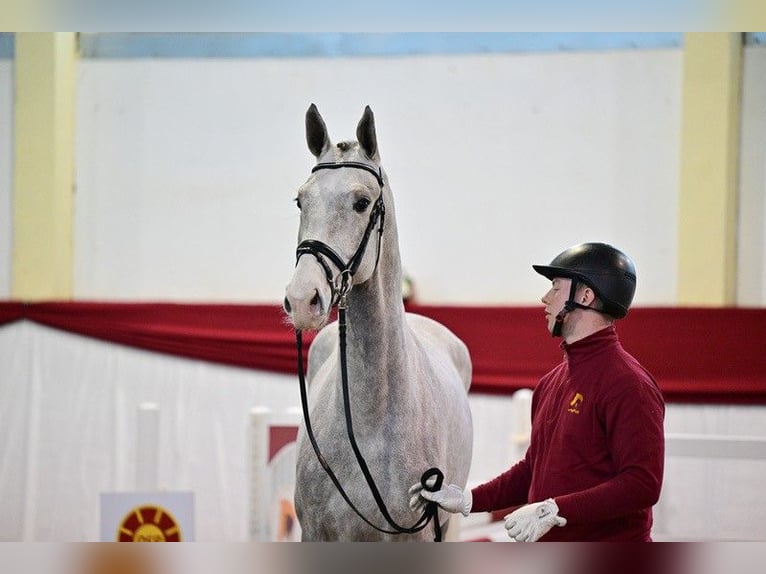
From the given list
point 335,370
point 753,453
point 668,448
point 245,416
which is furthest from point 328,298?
point 245,416

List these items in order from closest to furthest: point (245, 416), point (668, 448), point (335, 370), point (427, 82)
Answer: point (335, 370) → point (668, 448) → point (245, 416) → point (427, 82)

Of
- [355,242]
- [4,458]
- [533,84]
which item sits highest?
[533,84]

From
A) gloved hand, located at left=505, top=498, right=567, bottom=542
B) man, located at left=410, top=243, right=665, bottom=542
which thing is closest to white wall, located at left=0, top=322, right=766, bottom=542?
man, located at left=410, top=243, right=665, bottom=542

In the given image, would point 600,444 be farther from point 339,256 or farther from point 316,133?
point 316,133

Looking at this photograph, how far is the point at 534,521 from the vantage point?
1.60 meters

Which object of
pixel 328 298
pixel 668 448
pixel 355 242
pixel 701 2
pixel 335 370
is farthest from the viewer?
pixel 668 448

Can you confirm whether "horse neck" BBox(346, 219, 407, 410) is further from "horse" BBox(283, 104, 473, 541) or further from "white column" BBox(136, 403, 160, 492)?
"white column" BBox(136, 403, 160, 492)

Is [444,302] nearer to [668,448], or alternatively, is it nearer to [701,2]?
[668,448]

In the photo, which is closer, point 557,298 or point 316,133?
point 557,298

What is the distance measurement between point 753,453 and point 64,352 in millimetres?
3970

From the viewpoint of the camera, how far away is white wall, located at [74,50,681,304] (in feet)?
19.5

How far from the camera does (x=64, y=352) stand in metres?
5.91

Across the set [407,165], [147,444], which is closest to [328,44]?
[407,165]

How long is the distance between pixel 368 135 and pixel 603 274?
1.90ft
